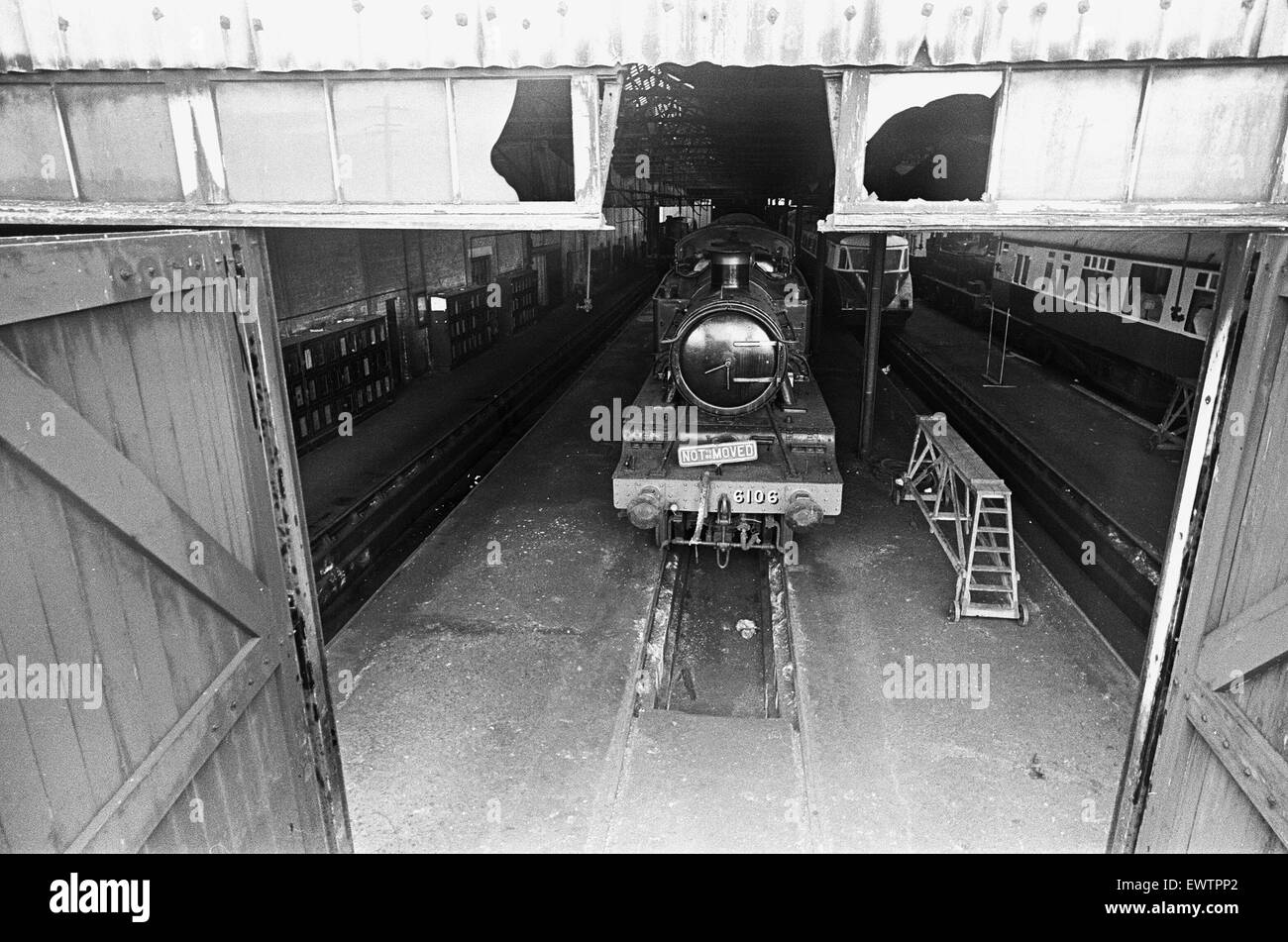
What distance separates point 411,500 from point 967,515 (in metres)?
6.46

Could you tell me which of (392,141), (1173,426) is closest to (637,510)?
(392,141)

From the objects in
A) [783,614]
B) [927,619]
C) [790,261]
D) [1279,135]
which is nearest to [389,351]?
[790,261]

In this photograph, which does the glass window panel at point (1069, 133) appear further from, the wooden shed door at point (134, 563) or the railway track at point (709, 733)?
the railway track at point (709, 733)

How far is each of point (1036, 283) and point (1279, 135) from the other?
1138cm

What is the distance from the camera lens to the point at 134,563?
256 cm

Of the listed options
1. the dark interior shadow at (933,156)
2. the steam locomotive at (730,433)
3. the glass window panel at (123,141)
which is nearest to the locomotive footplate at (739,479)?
the steam locomotive at (730,433)

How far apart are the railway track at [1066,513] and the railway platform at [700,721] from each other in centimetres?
66

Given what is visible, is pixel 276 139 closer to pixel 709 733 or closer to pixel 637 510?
pixel 709 733

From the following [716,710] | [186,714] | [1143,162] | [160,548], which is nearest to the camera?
[160,548]

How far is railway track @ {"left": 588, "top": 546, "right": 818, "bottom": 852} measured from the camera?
473 cm

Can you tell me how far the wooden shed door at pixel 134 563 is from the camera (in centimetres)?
215

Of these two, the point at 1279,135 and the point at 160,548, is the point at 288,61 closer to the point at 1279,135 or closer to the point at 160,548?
the point at 160,548

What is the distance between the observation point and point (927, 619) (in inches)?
278

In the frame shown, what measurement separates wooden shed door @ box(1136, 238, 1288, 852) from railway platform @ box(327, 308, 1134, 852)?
1.83 metres
